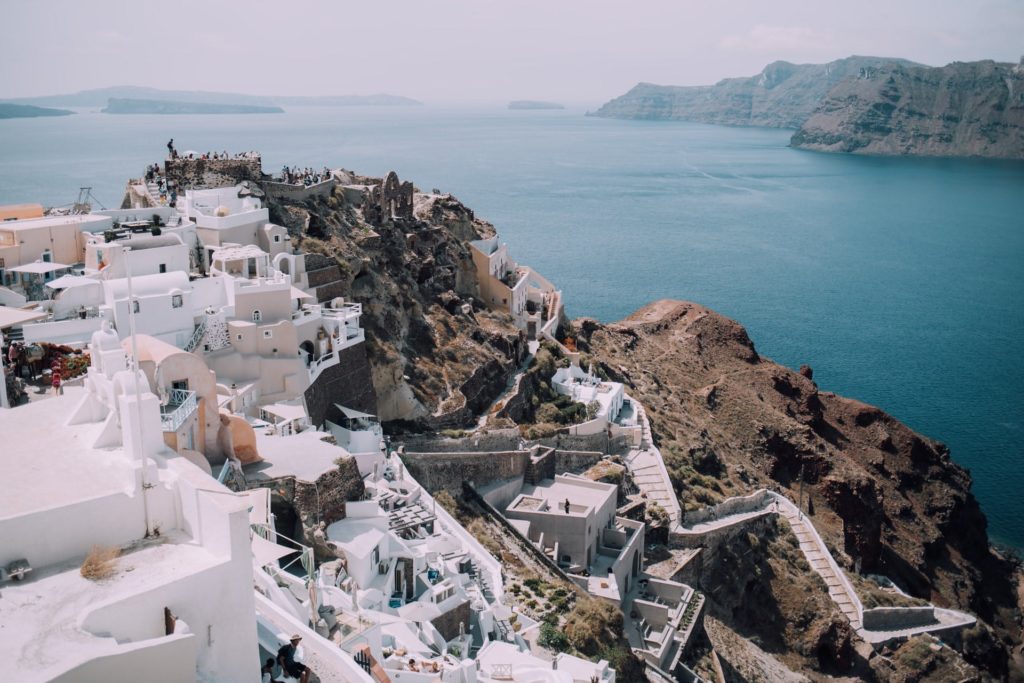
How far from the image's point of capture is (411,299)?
40969 millimetres

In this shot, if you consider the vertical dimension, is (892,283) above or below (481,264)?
below

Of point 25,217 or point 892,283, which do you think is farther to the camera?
point 892,283

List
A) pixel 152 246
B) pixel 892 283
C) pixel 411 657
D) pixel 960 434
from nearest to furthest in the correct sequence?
1. pixel 411 657
2. pixel 152 246
3. pixel 960 434
4. pixel 892 283

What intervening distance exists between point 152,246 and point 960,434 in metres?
54.5

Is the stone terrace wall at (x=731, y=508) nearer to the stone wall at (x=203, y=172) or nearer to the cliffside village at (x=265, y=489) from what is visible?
the cliffside village at (x=265, y=489)

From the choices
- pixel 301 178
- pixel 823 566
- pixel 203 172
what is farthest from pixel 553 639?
pixel 301 178

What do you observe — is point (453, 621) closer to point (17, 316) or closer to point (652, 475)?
point (17, 316)

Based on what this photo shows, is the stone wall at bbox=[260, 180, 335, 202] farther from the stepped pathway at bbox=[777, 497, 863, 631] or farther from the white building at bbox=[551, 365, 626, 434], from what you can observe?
the stepped pathway at bbox=[777, 497, 863, 631]

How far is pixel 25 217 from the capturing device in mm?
33781

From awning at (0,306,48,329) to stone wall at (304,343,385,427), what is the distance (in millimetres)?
7823

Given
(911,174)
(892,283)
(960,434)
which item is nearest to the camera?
(960,434)

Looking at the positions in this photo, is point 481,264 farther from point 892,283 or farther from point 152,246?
point 892,283

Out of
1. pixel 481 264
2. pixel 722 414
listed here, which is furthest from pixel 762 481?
pixel 481 264

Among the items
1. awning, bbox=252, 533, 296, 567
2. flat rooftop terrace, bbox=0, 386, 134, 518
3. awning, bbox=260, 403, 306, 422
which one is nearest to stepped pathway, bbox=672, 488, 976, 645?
awning, bbox=260, 403, 306, 422
